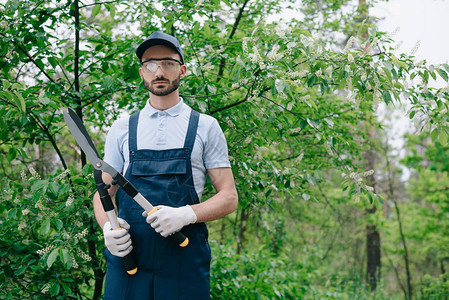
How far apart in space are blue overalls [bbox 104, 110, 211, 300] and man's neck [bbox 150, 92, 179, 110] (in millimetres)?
197

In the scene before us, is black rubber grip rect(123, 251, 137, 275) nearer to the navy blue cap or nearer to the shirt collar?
the shirt collar

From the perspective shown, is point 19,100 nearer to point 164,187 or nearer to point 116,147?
point 116,147

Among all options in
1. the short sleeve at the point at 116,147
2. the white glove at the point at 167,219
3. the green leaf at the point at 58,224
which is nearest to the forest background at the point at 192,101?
the green leaf at the point at 58,224

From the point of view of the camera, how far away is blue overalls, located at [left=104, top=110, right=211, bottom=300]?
1.70 m

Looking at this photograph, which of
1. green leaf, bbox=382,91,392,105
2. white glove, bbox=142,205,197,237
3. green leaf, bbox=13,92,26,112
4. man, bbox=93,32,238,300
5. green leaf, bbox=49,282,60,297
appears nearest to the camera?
white glove, bbox=142,205,197,237

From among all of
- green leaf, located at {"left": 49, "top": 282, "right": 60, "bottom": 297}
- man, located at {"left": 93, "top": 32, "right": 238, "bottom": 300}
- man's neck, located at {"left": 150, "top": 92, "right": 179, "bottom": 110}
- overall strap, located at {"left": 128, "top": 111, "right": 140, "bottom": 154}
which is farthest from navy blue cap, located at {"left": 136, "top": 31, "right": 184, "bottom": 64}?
green leaf, located at {"left": 49, "top": 282, "right": 60, "bottom": 297}

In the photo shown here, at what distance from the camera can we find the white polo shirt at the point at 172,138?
1.81 m

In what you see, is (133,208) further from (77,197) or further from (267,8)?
(267,8)

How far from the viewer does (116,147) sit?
1.90m

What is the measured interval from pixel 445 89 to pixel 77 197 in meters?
2.26

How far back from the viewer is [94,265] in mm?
3115

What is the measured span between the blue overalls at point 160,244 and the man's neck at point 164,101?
197 mm

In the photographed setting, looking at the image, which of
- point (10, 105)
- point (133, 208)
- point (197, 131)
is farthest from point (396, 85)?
point (10, 105)

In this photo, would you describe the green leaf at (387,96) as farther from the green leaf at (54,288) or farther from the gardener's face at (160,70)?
the green leaf at (54,288)
